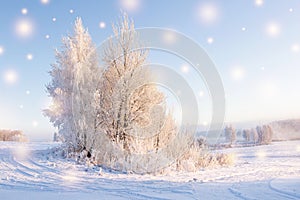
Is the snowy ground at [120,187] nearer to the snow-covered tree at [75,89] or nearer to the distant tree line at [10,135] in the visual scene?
the snow-covered tree at [75,89]

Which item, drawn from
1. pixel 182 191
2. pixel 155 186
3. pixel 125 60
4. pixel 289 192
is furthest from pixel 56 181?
pixel 125 60

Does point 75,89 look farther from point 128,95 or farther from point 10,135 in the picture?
point 10,135

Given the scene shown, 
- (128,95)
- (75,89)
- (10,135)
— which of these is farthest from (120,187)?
(10,135)

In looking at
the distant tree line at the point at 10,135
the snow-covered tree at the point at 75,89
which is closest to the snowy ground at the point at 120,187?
the snow-covered tree at the point at 75,89

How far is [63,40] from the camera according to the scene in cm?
1308

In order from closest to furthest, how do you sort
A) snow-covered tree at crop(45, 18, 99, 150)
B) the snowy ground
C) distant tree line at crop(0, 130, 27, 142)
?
the snowy ground → snow-covered tree at crop(45, 18, 99, 150) → distant tree line at crop(0, 130, 27, 142)

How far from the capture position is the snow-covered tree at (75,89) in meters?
11.1

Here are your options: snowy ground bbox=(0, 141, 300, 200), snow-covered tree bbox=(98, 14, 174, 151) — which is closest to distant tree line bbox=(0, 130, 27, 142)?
snow-covered tree bbox=(98, 14, 174, 151)

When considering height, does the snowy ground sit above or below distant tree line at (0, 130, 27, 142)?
below

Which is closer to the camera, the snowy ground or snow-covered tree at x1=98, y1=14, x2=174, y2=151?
the snowy ground

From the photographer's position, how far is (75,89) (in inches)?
452

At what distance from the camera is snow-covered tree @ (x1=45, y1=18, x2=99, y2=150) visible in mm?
11125

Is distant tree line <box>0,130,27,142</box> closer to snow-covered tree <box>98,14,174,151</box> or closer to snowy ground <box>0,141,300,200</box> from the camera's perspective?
snow-covered tree <box>98,14,174,151</box>

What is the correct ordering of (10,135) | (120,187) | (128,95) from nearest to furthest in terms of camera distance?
(120,187) < (128,95) < (10,135)
